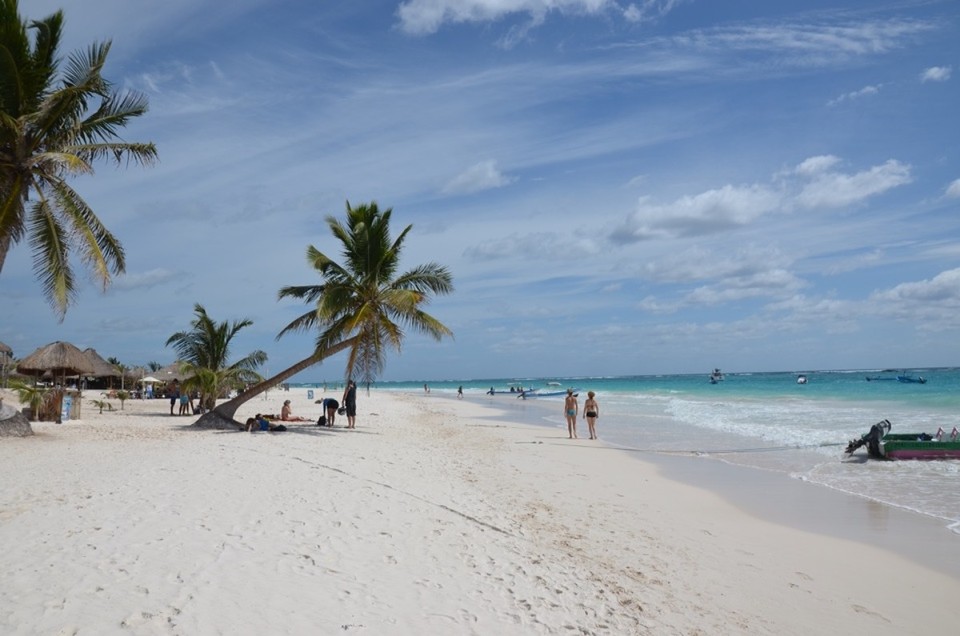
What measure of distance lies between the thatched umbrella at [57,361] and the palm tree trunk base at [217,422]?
36.0 feet

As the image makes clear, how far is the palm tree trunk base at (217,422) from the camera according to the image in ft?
53.8

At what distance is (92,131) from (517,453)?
427 inches

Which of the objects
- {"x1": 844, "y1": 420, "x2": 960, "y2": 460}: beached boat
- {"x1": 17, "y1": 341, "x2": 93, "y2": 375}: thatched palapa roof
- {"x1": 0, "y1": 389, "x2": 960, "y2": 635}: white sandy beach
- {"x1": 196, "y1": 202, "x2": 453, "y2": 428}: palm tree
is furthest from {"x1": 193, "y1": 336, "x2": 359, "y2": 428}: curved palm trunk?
{"x1": 844, "y1": 420, "x2": 960, "y2": 460}: beached boat

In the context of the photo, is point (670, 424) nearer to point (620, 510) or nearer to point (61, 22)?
point (620, 510)

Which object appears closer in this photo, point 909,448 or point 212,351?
point 909,448

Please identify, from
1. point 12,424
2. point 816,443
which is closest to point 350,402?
point 12,424

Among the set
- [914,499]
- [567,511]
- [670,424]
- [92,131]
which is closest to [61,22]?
[92,131]

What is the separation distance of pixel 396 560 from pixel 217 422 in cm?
1283

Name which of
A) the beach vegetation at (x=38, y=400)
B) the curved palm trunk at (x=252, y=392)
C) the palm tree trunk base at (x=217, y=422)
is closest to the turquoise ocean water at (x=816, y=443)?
the curved palm trunk at (x=252, y=392)

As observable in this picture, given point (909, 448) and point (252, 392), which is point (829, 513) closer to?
point (909, 448)

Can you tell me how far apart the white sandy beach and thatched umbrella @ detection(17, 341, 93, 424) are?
16121mm

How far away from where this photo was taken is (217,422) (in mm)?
16453

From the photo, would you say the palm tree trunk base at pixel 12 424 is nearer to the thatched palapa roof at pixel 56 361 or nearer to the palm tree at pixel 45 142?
the palm tree at pixel 45 142

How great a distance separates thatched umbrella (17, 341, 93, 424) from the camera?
2345cm
